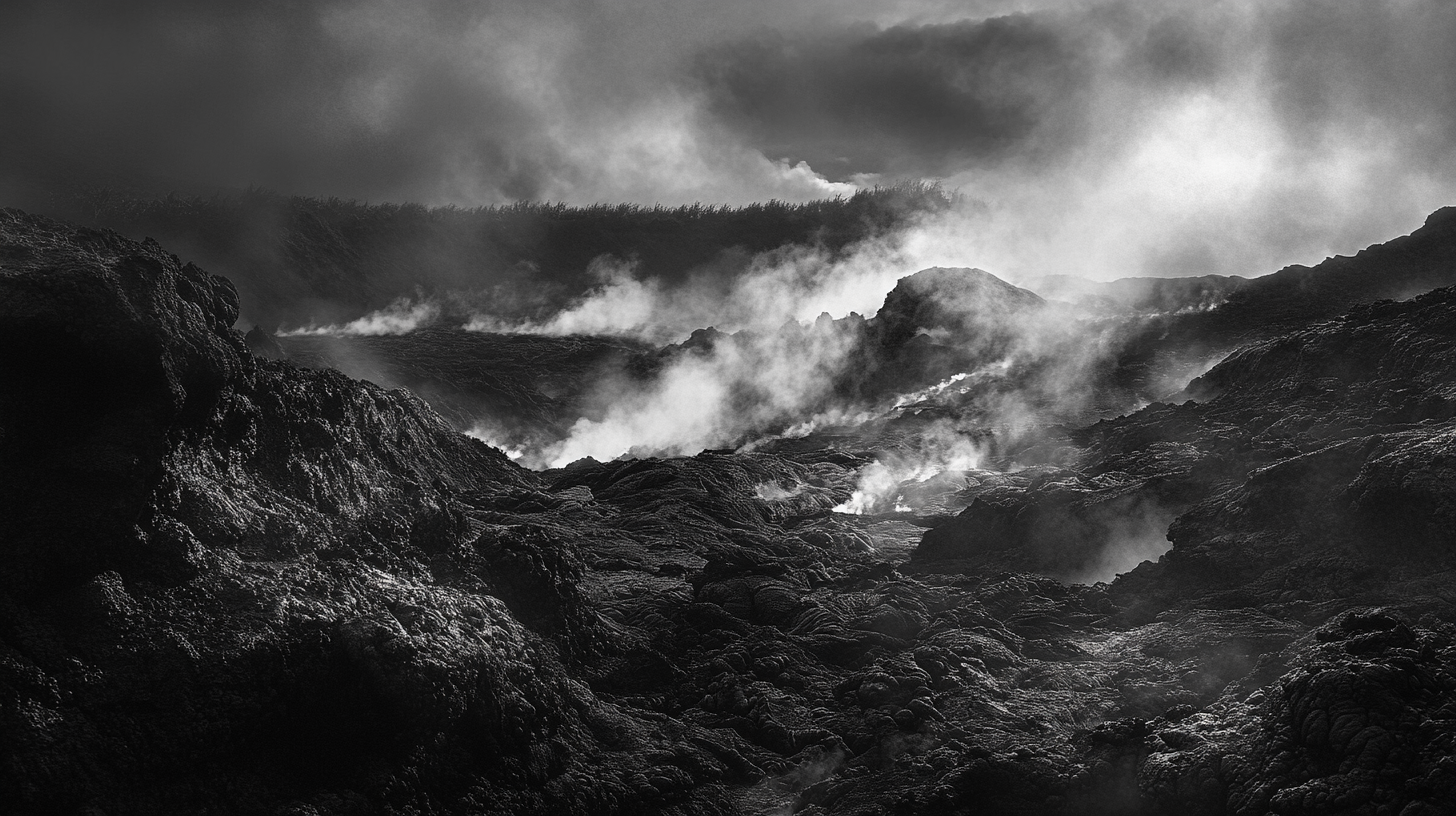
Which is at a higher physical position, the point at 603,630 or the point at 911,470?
the point at 911,470

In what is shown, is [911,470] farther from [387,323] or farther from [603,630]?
[387,323]

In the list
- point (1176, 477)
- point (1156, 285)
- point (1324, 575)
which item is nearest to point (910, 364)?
point (1156, 285)

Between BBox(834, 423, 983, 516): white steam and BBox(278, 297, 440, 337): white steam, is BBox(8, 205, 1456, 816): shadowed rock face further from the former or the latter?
BBox(278, 297, 440, 337): white steam

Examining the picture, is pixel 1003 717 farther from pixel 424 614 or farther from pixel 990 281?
pixel 990 281

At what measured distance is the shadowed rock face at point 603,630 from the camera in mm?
13086

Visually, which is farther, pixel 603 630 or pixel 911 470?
pixel 911 470

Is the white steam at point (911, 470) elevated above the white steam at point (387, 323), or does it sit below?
below

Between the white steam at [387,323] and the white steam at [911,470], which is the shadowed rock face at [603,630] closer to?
the white steam at [911,470]

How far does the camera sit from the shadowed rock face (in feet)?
42.9

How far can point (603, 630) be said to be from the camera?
22.4m

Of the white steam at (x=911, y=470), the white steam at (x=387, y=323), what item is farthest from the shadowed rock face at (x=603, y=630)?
the white steam at (x=387, y=323)

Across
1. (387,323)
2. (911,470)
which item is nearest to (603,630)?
(911,470)

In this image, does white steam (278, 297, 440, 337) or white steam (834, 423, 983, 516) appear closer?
white steam (834, 423, 983, 516)

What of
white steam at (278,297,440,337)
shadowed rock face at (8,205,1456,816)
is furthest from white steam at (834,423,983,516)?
white steam at (278,297,440,337)
